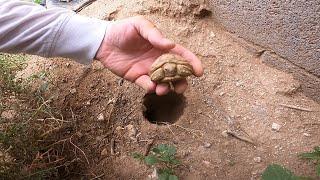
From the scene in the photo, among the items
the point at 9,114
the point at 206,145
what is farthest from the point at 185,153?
the point at 9,114

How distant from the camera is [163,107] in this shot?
10.4 ft

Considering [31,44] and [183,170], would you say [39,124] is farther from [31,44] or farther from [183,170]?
[183,170]

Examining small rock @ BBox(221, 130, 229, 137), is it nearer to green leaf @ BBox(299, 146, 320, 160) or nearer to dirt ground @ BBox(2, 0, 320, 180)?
dirt ground @ BBox(2, 0, 320, 180)

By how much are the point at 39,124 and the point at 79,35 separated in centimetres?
56

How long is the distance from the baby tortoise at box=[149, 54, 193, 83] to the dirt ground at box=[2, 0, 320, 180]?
1.14 ft

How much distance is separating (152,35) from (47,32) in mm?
593

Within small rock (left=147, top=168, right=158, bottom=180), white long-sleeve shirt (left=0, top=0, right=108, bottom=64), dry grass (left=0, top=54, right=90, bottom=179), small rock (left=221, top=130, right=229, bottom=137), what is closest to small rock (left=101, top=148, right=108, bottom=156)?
dry grass (left=0, top=54, right=90, bottom=179)

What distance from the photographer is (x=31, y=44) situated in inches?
103

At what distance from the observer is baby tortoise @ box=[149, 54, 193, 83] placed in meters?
2.57

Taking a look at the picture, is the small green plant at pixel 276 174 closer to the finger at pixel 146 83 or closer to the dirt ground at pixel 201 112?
the dirt ground at pixel 201 112

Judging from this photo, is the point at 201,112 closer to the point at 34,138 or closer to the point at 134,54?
the point at 134,54

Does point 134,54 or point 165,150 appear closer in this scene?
point 165,150

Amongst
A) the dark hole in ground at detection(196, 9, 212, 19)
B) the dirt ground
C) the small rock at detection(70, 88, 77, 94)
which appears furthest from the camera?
the dark hole in ground at detection(196, 9, 212, 19)

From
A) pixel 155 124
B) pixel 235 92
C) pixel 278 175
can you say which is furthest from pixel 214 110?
pixel 278 175
